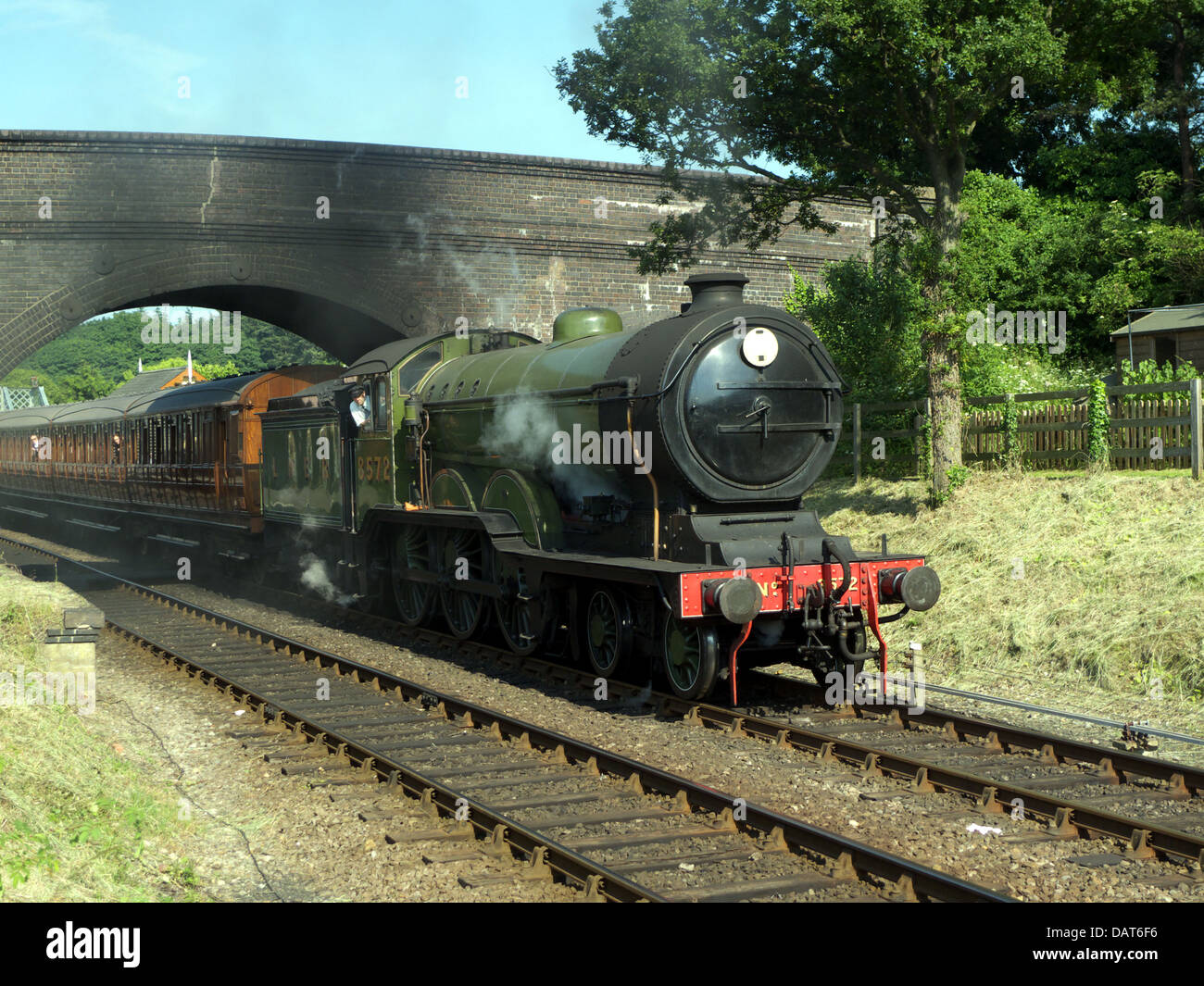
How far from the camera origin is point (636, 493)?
9.89 meters

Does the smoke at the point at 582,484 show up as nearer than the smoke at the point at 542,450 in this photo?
Yes

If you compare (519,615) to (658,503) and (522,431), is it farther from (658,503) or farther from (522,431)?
(658,503)

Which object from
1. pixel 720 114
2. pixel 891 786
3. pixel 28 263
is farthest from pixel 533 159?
pixel 891 786

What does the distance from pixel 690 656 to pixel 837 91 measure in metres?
8.90

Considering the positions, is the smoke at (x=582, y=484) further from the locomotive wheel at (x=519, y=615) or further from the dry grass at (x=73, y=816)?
the dry grass at (x=73, y=816)

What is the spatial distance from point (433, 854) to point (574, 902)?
3.58 feet

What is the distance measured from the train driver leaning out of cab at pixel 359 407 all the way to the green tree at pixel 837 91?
5.38m

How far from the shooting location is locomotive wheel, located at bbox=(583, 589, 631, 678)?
32.4 feet

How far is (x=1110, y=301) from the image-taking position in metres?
26.0

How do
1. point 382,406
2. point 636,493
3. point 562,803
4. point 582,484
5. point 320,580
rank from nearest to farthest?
point 562,803, point 636,493, point 582,484, point 382,406, point 320,580

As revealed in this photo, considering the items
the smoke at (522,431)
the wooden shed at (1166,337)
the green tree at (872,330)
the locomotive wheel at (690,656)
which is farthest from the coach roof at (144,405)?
the wooden shed at (1166,337)

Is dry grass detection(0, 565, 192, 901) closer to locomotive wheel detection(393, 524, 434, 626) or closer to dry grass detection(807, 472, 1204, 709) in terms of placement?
locomotive wheel detection(393, 524, 434, 626)

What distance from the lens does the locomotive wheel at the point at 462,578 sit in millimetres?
12031

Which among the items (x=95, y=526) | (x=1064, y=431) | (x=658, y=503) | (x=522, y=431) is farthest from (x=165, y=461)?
(x=1064, y=431)
